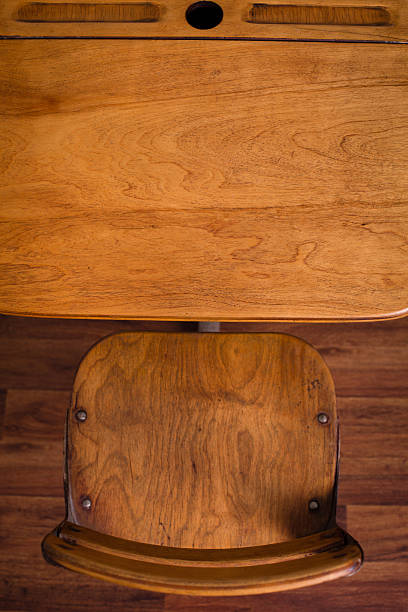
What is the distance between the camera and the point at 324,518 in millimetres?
793

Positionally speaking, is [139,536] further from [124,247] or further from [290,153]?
[290,153]

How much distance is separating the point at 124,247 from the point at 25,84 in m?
0.35

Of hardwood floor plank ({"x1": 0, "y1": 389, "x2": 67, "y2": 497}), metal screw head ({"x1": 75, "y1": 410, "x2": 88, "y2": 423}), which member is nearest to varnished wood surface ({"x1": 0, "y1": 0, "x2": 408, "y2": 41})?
metal screw head ({"x1": 75, "y1": 410, "x2": 88, "y2": 423})

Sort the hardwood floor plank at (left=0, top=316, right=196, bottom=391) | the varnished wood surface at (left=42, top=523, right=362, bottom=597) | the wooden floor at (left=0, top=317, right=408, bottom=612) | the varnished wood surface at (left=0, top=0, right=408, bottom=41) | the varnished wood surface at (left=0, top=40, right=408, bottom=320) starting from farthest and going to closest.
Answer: the hardwood floor plank at (left=0, top=316, right=196, bottom=391) < the wooden floor at (left=0, top=317, right=408, bottom=612) < the varnished wood surface at (left=0, top=0, right=408, bottom=41) < the varnished wood surface at (left=0, top=40, right=408, bottom=320) < the varnished wood surface at (left=42, top=523, right=362, bottom=597)

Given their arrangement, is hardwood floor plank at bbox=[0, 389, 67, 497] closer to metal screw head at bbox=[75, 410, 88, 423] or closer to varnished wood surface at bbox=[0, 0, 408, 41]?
metal screw head at bbox=[75, 410, 88, 423]

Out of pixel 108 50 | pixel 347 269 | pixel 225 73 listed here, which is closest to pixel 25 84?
pixel 108 50

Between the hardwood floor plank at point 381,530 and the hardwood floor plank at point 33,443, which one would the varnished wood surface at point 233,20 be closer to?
the hardwood floor plank at point 33,443

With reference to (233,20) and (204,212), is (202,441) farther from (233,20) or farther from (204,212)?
(233,20)

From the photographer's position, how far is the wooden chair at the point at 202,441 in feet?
2.62

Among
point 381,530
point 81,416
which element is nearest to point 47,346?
point 81,416

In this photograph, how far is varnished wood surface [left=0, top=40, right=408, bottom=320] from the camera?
65 centimetres

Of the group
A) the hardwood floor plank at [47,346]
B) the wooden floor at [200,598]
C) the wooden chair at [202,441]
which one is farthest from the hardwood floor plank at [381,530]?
the hardwood floor plank at [47,346]

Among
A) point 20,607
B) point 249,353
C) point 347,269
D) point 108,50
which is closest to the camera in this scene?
point 347,269

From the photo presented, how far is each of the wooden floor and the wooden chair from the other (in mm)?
505
